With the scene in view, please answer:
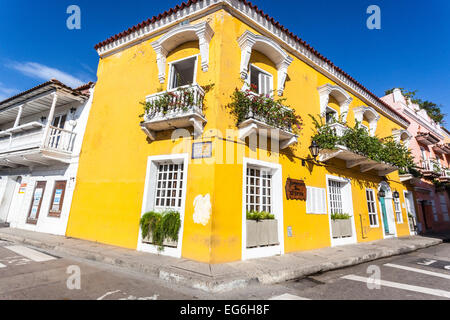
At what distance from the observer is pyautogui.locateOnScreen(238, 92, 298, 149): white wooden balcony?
6.43 meters

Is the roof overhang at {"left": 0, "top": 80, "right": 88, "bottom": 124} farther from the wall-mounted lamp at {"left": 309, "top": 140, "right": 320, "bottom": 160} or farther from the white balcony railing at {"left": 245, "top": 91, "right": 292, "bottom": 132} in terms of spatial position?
the wall-mounted lamp at {"left": 309, "top": 140, "right": 320, "bottom": 160}

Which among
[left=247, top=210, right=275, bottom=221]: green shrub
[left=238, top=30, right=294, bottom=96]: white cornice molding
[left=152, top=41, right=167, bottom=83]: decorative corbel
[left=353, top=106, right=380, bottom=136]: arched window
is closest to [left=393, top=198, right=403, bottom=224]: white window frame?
[left=353, top=106, right=380, bottom=136]: arched window

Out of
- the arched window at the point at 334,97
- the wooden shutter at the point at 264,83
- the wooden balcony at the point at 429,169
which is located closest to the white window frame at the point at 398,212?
the wooden balcony at the point at 429,169

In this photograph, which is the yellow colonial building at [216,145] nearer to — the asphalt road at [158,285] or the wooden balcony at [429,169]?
the asphalt road at [158,285]

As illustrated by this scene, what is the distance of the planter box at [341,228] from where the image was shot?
8.72 m

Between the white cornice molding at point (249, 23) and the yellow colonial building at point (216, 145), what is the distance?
0.05 meters

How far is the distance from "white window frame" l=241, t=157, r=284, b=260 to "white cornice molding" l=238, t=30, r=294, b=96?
2942 mm

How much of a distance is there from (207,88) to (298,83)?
14.6 feet

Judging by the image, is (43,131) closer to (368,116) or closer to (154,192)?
(154,192)

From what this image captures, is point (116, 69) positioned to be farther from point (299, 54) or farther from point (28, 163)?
point (299, 54)

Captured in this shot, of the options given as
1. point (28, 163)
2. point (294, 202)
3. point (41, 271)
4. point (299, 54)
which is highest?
point (299, 54)

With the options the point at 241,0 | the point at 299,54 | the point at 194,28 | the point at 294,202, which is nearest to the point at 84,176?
the point at 194,28

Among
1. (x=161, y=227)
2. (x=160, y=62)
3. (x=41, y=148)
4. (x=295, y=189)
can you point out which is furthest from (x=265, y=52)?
(x=41, y=148)

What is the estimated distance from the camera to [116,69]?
962 centimetres
